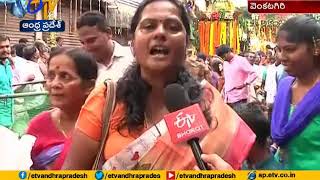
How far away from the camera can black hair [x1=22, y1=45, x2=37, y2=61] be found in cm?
197

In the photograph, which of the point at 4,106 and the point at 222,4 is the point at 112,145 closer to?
the point at 222,4

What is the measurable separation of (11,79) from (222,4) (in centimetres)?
115

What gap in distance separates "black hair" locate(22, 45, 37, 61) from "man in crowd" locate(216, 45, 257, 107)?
2.21 feet

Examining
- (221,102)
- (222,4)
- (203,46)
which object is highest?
(222,4)

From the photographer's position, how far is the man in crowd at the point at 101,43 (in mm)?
1598

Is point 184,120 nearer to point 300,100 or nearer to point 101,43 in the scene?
point 300,100

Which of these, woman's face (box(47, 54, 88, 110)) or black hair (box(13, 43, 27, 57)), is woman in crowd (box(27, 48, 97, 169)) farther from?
black hair (box(13, 43, 27, 57))

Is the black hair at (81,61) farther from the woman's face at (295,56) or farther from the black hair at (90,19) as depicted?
the woman's face at (295,56)

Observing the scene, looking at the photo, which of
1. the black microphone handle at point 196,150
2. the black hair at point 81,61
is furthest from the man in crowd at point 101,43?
the black microphone handle at point 196,150

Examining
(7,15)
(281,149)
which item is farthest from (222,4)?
(7,15)

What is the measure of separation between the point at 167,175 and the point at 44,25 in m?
0.60

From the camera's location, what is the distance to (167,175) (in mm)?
1172

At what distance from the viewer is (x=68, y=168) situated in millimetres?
1158

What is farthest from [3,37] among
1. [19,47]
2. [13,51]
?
[13,51]
